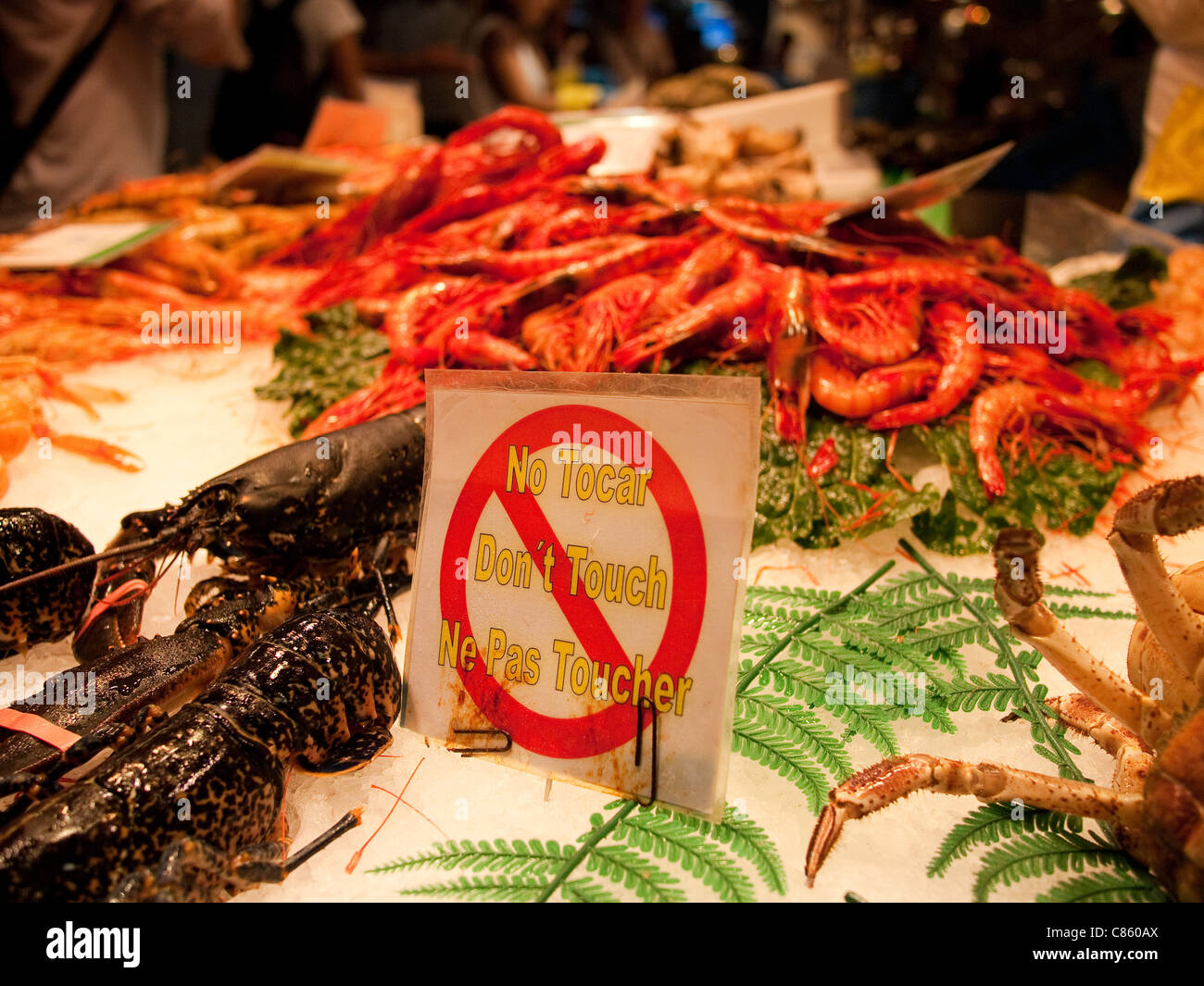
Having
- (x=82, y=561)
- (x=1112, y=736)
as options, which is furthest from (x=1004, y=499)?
(x=82, y=561)

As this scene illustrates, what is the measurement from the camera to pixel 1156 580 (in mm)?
1013

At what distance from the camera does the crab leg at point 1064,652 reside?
3.41 ft

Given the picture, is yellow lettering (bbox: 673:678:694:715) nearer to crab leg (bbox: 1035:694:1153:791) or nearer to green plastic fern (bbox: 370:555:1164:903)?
green plastic fern (bbox: 370:555:1164:903)

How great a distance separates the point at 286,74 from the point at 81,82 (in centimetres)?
244

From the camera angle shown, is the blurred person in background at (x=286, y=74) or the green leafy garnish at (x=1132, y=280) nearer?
the green leafy garnish at (x=1132, y=280)

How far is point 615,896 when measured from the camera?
1.01 metres

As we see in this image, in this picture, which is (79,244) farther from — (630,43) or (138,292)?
(630,43)

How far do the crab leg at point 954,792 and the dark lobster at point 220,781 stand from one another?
72cm

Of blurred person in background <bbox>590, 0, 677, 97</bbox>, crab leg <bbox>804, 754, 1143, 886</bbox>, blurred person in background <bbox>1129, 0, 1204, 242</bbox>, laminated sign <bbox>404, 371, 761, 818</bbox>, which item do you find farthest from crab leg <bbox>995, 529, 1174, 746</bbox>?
blurred person in background <bbox>590, 0, 677, 97</bbox>

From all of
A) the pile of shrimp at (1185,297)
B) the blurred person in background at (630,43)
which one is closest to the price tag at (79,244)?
the pile of shrimp at (1185,297)

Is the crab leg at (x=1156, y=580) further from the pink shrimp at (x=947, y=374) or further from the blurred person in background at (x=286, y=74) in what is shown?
the blurred person in background at (x=286, y=74)
